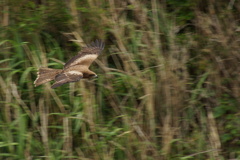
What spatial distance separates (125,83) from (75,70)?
0.57 meters

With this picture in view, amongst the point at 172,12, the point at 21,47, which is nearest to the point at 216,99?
the point at 172,12

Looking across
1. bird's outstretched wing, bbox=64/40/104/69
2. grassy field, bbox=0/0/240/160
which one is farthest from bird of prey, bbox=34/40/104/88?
grassy field, bbox=0/0/240/160

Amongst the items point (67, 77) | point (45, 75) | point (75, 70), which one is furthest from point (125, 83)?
point (45, 75)

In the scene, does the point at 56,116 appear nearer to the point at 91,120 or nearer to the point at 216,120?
the point at 91,120

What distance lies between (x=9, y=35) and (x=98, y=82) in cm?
116

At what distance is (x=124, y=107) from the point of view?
594 centimetres

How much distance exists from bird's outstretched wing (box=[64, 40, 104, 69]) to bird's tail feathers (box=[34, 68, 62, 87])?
22 cm

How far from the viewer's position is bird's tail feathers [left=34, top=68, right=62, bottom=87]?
584cm

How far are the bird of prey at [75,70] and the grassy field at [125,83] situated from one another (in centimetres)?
11

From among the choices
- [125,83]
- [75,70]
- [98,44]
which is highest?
[98,44]

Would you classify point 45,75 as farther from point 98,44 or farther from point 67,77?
point 98,44

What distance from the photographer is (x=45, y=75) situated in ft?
19.3

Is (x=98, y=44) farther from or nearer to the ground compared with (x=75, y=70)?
farther from the ground

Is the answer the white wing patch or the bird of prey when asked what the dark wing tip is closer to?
the bird of prey
